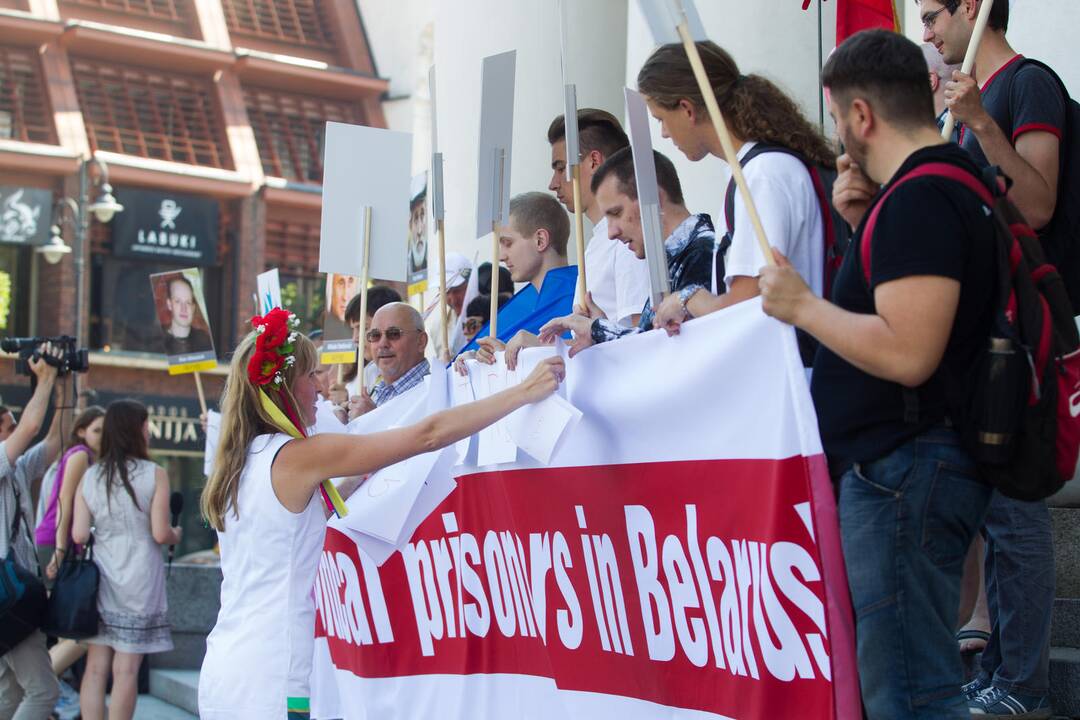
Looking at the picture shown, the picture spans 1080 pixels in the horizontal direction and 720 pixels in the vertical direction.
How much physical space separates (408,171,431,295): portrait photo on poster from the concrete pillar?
1671 millimetres

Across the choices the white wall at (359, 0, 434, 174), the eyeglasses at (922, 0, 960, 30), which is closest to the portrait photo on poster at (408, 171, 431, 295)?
the eyeglasses at (922, 0, 960, 30)

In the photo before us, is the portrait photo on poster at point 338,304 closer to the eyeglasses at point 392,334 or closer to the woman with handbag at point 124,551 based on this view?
the woman with handbag at point 124,551

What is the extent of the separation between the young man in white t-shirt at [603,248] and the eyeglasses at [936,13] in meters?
1.03

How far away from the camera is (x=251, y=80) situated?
107 ft

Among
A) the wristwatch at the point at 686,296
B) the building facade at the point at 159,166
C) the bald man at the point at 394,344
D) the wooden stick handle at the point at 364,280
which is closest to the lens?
the wristwatch at the point at 686,296

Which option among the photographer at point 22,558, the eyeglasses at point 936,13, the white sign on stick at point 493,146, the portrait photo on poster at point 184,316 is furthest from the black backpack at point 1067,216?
the portrait photo on poster at point 184,316

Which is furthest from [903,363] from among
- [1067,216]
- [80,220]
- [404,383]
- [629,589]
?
[80,220]

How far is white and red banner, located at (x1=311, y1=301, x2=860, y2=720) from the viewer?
2844 millimetres

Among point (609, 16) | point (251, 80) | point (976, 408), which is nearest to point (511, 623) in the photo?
point (976, 408)

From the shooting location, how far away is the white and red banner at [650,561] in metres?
2.84

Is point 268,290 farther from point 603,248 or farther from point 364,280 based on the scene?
point 603,248

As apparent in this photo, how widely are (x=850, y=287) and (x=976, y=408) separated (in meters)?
0.35

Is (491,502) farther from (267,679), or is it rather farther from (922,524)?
(922,524)

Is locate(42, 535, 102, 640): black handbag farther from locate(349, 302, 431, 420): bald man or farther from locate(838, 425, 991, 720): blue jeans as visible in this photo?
locate(838, 425, 991, 720): blue jeans
